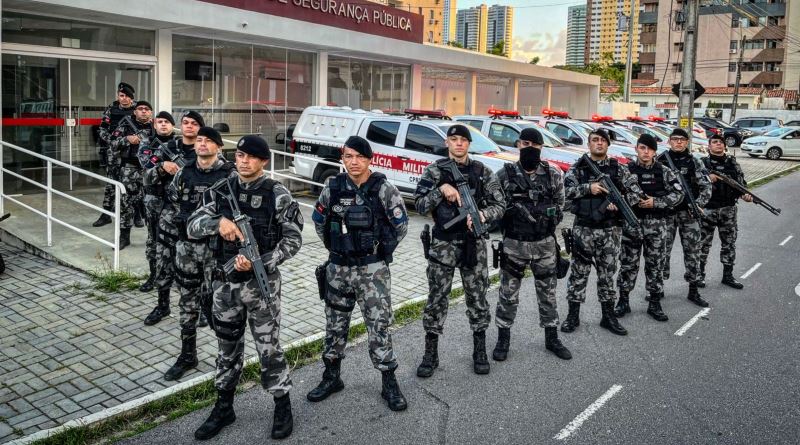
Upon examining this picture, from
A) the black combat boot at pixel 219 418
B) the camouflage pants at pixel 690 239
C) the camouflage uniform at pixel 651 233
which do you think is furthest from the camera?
the camouflage pants at pixel 690 239

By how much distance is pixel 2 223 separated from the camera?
8.77 m

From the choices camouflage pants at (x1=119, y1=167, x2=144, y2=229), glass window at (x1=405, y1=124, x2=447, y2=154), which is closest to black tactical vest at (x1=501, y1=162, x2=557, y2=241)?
camouflage pants at (x1=119, y1=167, x2=144, y2=229)

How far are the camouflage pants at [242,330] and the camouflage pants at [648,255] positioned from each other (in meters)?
4.04

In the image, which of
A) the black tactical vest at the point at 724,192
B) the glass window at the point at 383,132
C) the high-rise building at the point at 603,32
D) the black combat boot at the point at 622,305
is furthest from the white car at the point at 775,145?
the high-rise building at the point at 603,32

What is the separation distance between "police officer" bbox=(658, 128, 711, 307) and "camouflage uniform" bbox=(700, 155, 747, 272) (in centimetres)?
47

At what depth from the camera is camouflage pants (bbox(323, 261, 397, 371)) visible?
459 centimetres

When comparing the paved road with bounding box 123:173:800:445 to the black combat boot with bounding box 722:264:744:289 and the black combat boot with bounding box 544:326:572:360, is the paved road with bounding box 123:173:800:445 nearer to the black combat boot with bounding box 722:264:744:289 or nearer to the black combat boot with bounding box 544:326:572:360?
the black combat boot with bounding box 544:326:572:360

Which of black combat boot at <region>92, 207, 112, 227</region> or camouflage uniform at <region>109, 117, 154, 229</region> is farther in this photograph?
black combat boot at <region>92, 207, 112, 227</region>

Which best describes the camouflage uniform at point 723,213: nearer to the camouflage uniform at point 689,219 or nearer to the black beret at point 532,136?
the camouflage uniform at point 689,219

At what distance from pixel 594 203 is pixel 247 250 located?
11.5 ft

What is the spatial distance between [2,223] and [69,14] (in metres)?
4.20

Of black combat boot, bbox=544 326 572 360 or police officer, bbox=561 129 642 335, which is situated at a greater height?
police officer, bbox=561 129 642 335

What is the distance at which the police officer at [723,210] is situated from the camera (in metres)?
8.00

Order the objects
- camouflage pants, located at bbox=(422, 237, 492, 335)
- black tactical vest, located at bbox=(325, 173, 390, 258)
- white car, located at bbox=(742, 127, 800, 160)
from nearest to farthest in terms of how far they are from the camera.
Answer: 1. black tactical vest, located at bbox=(325, 173, 390, 258)
2. camouflage pants, located at bbox=(422, 237, 492, 335)
3. white car, located at bbox=(742, 127, 800, 160)
